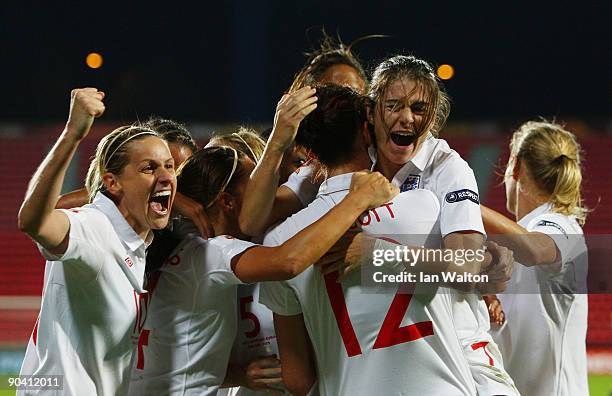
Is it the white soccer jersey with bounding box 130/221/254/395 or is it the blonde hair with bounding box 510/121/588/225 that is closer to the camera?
the white soccer jersey with bounding box 130/221/254/395

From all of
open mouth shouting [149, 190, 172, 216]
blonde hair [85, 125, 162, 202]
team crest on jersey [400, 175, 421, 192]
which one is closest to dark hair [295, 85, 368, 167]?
team crest on jersey [400, 175, 421, 192]

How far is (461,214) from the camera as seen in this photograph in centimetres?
338

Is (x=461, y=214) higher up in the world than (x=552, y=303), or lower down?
higher up

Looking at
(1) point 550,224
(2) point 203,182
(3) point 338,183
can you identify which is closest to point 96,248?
(2) point 203,182

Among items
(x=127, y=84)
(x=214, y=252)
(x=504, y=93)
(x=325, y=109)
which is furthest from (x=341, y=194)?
(x=504, y=93)

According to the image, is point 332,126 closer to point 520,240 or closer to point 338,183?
point 338,183

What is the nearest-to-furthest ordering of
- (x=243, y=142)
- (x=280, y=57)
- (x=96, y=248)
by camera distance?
1. (x=96, y=248)
2. (x=243, y=142)
3. (x=280, y=57)

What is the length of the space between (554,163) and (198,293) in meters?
2.08

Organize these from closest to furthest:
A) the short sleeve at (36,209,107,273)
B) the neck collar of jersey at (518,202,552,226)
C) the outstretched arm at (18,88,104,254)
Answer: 1. the outstretched arm at (18,88,104,254)
2. the short sleeve at (36,209,107,273)
3. the neck collar of jersey at (518,202,552,226)

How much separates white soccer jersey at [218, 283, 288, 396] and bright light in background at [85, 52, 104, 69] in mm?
19942

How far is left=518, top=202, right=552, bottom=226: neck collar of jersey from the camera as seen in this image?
15.3 ft

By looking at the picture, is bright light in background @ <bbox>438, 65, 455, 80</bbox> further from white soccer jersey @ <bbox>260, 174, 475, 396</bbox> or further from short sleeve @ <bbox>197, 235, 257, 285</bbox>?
short sleeve @ <bbox>197, 235, 257, 285</bbox>

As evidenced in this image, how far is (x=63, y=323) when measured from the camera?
3.33m

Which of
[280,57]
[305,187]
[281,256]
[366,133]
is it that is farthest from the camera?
[280,57]
